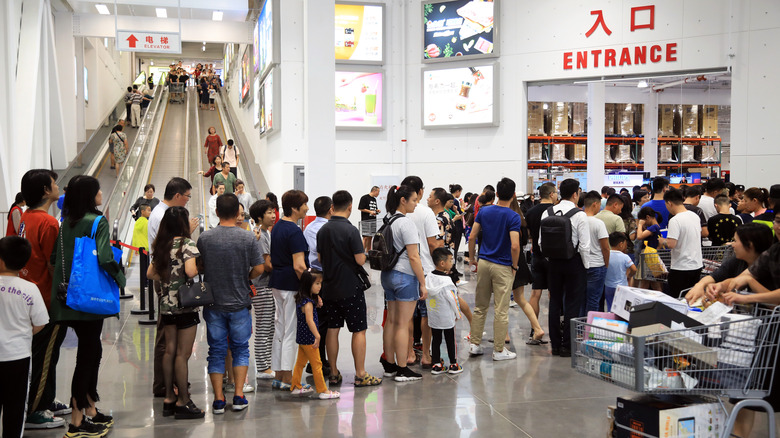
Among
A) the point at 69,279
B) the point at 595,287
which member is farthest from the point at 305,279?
the point at 595,287

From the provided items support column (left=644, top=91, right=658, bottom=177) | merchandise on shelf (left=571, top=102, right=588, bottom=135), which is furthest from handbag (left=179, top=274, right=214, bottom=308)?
support column (left=644, top=91, right=658, bottom=177)

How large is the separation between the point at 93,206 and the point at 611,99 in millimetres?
17830

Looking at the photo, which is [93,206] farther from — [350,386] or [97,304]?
[350,386]

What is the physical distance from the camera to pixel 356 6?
16.2 metres

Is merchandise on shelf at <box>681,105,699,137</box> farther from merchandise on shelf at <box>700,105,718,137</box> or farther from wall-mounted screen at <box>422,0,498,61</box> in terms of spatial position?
wall-mounted screen at <box>422,0,498,61</box>

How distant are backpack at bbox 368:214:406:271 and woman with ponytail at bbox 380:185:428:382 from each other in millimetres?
25

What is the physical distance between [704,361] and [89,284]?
12.5ft

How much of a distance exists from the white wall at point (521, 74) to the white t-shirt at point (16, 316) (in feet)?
26.0

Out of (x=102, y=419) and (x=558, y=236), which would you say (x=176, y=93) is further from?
→ (x=102, y=419)

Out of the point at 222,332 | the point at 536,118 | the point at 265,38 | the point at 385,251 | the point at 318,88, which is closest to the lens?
the point at 222,332

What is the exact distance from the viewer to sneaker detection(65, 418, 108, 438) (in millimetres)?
4645

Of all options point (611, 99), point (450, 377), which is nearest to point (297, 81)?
point (611, 99)

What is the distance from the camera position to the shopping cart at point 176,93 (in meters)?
30.0

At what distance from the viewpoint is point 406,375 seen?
6.18 m
